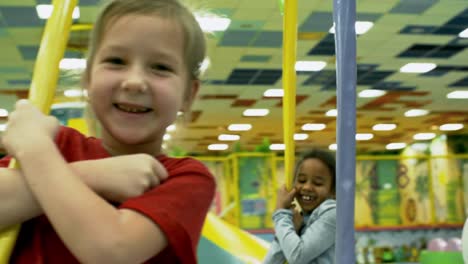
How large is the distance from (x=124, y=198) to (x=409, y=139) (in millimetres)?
13685

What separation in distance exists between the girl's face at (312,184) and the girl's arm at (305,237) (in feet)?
0.63

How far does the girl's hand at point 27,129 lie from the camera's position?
584 millimetres

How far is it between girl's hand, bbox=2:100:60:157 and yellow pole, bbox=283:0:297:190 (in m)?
0.44

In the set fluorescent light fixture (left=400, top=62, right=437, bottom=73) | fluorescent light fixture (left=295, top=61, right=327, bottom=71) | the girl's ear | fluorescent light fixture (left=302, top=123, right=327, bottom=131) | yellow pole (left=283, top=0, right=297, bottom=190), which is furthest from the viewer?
fluorescent light fixture (left=302, top=123, right=327, bottom=131)

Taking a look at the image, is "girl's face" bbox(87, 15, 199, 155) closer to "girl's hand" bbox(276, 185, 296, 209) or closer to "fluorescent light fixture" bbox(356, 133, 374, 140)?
"girl's hand" bbox(276, 185, 296, 209)

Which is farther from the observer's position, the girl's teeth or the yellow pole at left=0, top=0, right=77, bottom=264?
the girl's teeth

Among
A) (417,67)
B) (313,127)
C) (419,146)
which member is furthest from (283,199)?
(419,146)

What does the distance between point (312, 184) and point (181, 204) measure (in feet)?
4.74

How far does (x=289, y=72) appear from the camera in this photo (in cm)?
100

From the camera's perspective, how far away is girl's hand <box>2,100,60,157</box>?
58cm

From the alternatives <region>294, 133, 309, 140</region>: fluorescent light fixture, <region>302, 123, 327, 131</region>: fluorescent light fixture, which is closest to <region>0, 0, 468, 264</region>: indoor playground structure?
<region>294, 133, 309, 140</region>: fluorescent light fixture

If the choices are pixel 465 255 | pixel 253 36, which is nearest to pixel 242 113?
pixel 253 36

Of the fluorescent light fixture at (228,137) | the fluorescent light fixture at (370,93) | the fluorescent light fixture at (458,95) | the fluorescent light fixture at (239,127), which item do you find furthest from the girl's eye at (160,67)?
the fluorescent light fixture at (228,137)

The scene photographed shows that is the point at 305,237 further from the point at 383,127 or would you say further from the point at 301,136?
the point at 301,136
